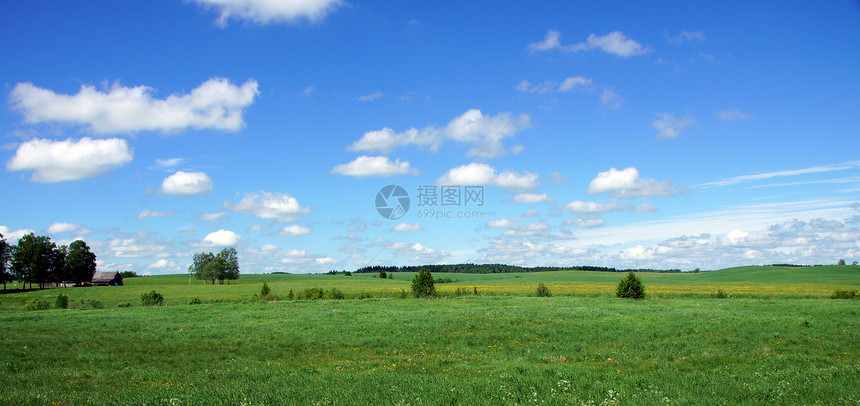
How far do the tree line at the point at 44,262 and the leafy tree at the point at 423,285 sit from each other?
73745 millimetres

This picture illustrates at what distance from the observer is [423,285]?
1906 inches

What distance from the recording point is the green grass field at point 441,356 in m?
10.2

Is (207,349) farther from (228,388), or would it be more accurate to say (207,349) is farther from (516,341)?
(516,341)

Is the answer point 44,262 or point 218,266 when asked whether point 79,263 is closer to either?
point 44,262

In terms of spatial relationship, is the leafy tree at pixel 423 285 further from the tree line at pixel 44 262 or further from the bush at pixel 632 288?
the tree line at pixel 44 262

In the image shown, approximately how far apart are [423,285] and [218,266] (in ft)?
305

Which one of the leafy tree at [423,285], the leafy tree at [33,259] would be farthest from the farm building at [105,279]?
the leafy tree at [423,285]

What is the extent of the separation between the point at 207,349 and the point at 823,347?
2521 centimetres

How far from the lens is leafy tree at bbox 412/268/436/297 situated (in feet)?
158

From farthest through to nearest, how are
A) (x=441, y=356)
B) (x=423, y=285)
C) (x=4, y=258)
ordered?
(x=4, y=258), (x=423, y=285), (x=441, y=356)

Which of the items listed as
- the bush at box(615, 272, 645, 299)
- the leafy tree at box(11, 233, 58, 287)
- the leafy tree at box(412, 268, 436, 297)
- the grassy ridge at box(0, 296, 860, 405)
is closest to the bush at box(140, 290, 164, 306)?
the grassy ridge at box(0, 296, 860, 405)

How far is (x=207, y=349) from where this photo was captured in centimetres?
2023

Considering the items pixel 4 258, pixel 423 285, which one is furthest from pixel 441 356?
pixel 4 258

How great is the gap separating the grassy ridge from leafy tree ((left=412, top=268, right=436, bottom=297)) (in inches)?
566
